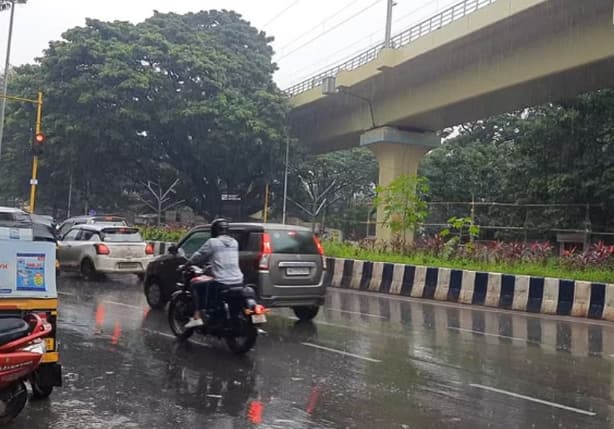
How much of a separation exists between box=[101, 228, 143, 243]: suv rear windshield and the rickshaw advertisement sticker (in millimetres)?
12212

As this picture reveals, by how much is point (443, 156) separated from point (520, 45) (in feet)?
66.7

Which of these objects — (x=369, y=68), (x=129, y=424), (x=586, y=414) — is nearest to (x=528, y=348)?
(x=586, y=414)

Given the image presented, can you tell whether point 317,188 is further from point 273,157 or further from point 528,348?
point 528,348

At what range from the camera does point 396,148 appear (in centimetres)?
3117

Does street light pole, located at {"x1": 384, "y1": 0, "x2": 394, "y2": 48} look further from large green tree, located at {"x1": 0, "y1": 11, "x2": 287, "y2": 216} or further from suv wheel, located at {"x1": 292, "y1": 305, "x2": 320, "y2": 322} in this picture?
suv wheel, located at {"x1": 292, "y1": 305, "x2": 320, "y2": 322}

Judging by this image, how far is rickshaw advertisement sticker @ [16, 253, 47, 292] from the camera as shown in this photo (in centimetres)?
575

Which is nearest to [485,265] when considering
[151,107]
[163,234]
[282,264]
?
[282,264]

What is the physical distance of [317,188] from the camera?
50.8 m

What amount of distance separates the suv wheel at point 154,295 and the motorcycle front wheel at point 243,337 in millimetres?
4216

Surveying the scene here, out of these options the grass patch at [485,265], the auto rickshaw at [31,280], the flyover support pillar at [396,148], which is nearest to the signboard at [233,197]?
the flyover support pillar at [396,148]

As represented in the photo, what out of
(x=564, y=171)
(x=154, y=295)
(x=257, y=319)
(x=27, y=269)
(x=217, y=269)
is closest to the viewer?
(x=27, y=269)

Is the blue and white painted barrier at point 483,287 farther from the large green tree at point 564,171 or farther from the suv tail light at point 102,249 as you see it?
the large green tree at point 564,171

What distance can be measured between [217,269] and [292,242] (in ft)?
8.61

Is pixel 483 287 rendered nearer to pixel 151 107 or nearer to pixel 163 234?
pixel 163 234
